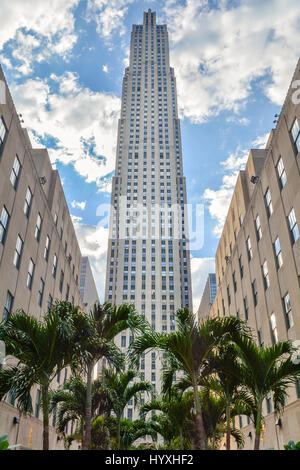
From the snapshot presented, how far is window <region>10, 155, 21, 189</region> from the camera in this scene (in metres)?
21.7

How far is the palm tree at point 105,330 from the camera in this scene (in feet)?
37.0

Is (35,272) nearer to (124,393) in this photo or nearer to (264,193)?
(124,393)

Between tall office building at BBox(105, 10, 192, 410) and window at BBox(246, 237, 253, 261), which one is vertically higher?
tall office building at BBox(105, 10, 192, 410)

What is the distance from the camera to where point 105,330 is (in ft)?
38.6

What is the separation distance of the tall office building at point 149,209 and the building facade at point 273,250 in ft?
200

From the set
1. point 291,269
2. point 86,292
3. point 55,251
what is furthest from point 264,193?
point 86,292

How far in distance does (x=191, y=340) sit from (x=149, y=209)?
95049mm

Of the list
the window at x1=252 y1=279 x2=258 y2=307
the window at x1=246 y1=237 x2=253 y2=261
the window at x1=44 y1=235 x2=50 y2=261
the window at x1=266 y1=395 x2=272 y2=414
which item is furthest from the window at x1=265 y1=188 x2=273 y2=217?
the window at x1=44 y1=235 x2=50 y2=261

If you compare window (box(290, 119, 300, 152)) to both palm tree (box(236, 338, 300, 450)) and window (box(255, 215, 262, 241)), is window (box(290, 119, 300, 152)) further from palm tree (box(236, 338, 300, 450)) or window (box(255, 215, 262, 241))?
palm tree (box(236, 338, 300, 450))

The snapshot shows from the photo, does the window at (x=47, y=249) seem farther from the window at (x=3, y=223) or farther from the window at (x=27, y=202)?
the window at (x=3, y=223)

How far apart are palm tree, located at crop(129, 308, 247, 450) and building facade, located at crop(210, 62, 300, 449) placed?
26.7ft

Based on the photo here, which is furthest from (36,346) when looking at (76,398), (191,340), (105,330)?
(76,398)

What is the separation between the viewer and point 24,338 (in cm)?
1055

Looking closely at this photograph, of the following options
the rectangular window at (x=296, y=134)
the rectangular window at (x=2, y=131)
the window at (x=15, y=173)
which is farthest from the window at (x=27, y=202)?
the rectangular window at (x=296, y=134)
